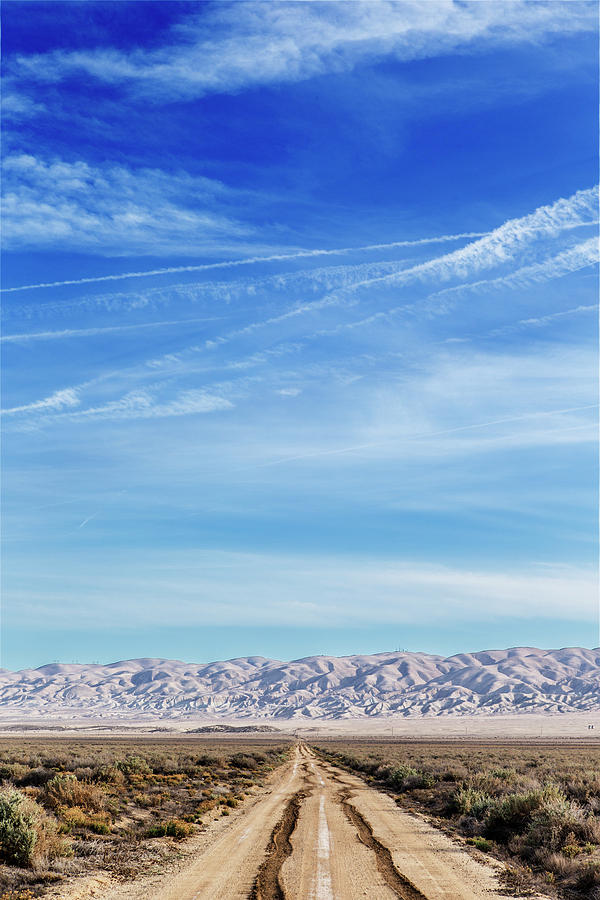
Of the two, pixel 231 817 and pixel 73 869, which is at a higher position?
pixel 73 869

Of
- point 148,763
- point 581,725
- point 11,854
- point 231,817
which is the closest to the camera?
point 11,854

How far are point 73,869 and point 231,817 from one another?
31.7ft

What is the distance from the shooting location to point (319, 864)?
46.5 feet

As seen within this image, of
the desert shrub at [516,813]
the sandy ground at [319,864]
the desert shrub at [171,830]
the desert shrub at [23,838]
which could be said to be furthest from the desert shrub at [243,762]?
the desert shrub at [23,838]

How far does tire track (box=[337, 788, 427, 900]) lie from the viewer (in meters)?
12.0

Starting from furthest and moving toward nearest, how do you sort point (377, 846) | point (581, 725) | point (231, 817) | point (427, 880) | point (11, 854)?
point (581, 725), point (231, 817), point (377, 846), point (11, 854), point (427, 880)

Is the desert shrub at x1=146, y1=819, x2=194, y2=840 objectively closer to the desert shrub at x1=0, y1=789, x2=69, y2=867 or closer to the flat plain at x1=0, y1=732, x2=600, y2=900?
the flat plain at x1=0, y1=732, x2=600, y2=900

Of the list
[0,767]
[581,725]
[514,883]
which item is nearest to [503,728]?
[581,725]

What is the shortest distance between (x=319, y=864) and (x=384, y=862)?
149 cm

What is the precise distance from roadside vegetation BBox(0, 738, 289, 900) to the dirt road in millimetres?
1626

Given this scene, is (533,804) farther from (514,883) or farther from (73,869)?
(73,869)

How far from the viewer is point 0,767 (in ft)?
94.2

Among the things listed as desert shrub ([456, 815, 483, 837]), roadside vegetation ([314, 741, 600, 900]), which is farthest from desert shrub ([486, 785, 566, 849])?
desert shrub ([456, 815, 483, 837])

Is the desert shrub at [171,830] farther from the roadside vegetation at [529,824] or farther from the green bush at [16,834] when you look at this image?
the roadside vegetation at [529,824]
